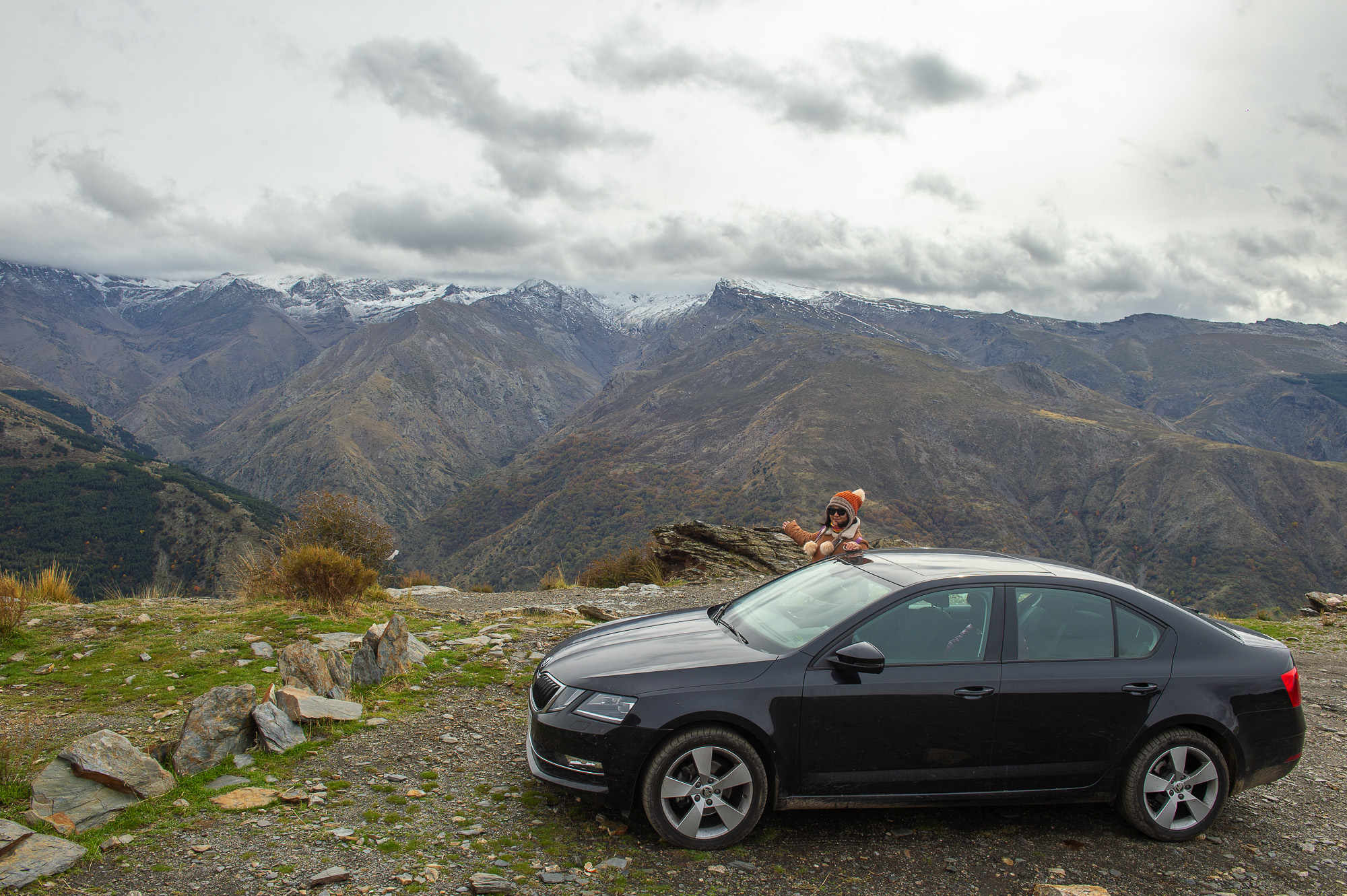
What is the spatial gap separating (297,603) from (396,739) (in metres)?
4.92

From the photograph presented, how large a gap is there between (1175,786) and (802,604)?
8.05ft

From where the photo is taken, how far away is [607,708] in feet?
13.3

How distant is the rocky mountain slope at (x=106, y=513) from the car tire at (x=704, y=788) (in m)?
97.6

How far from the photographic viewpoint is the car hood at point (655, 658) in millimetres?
4078

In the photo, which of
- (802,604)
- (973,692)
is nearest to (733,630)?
(802,604)

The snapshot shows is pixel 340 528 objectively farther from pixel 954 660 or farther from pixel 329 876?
pixel 954 660

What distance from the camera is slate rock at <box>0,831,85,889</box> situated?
3.09 meters

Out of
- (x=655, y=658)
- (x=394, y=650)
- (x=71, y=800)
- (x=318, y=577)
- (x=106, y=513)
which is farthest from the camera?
(x=106, y=513)

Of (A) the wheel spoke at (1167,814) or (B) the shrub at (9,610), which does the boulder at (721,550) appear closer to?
(B) the shrub at (9,610)

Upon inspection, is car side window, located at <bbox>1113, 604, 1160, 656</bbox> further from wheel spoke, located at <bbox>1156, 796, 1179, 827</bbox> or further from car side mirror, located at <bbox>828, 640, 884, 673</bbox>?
car side mirror, located at <bbox>828, 640, 884, 673</bbox>

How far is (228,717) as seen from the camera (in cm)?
468

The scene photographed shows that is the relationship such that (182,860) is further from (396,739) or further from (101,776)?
(396,739)

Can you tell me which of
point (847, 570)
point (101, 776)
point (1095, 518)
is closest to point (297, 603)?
point (101, 776)

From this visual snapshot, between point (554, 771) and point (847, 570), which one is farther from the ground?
point (847, 570)
